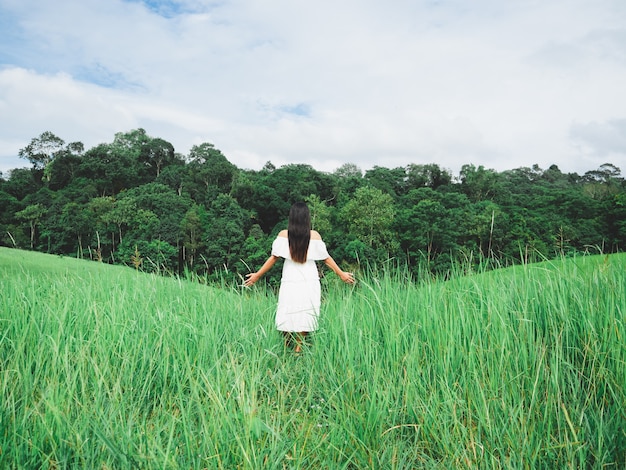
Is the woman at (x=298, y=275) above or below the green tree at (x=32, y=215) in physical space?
below

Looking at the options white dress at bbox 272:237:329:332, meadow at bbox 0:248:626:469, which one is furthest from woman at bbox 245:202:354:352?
meadow at bbox 0:248:626:469

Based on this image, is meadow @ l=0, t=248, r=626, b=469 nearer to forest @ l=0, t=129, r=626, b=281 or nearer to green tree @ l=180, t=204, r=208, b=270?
forest @ l=0, t=129, r=626, b=281

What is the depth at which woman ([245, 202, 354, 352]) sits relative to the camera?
4.10m

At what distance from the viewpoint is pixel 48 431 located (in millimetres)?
1935

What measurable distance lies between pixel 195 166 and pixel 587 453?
7137 cm

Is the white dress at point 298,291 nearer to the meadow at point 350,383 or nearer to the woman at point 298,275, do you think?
the woman at point 298,275

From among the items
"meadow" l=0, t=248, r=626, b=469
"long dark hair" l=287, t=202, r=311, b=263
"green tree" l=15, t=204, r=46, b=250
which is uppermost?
"green tree" l=15, t=204, r=46, b=250

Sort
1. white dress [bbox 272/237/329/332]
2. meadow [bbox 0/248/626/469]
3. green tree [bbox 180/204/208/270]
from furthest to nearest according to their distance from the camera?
green tree [bbox 180/204/208/270] < white dress [bbox 272/237/329/332] < meadow [bbox 0/248/626/469]

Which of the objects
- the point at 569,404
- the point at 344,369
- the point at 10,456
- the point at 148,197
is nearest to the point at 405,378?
the point at 344,369

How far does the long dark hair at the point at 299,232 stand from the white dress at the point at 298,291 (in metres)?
0.09

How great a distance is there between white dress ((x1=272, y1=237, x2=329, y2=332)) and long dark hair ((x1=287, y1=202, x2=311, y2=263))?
9 cm

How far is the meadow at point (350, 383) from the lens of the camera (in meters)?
1.92

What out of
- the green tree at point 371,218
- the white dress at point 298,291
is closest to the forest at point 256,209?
the green tree at point 371,218

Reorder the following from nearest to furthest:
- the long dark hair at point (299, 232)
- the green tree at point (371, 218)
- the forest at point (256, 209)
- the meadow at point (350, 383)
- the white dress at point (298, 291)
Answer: the meadow at point (350, 383) → the white dress at point (298, 291) → the long dark hair at point (299, 232) → the forest at point (256, 209) → the green tree at point (371, 218)
